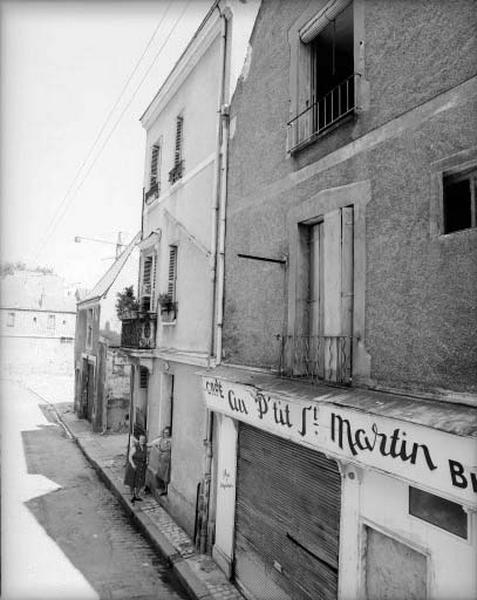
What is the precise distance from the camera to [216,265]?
9195 mm

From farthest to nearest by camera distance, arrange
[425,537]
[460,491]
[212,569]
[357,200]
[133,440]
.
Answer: [133,440], [212,569], [357,200], [425,537], [460,491]

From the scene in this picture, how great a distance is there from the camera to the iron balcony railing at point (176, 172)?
447 inches

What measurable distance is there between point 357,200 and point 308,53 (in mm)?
3118

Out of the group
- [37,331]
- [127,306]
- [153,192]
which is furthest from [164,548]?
[37,331]

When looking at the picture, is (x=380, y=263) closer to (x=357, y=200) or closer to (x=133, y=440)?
(x=357, y=200)

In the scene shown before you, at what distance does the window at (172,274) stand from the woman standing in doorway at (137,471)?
405 centimetres

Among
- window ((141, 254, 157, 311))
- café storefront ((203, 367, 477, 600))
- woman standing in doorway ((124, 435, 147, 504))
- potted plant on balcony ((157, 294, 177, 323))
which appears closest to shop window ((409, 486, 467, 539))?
café storefront ((203, 367, 477, 600))

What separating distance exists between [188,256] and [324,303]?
5111 mm

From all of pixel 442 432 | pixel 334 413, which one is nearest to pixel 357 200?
pixel 334 413

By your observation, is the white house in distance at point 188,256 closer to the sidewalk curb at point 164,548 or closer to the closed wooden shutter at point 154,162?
the closed wooden shutter at point 154,162

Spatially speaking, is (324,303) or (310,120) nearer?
(324,303)

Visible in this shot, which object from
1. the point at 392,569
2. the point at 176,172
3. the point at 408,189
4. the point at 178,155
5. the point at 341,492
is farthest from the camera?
the point at 178,155

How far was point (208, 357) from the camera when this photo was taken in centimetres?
901

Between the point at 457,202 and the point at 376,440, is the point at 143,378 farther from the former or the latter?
the point at 457,202
